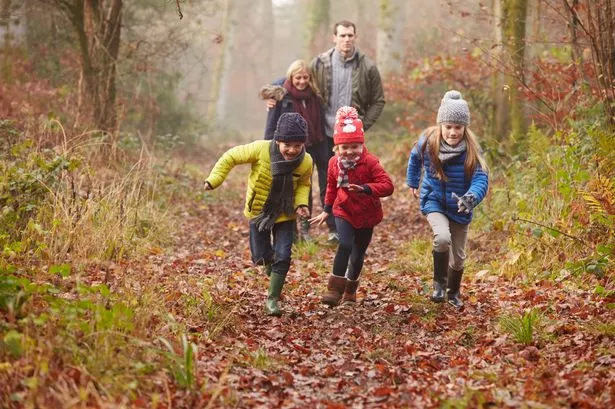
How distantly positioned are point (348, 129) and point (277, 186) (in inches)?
32.7

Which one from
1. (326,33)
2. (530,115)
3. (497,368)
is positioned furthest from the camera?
(326,33)

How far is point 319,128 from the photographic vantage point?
9.79 meters

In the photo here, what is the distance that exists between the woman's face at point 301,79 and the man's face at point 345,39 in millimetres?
702

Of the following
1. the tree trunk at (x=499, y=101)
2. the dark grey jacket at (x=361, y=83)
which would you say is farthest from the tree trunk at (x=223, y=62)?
the dark grey jacket at (x=361, y=83)

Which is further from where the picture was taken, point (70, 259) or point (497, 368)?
point (70, 259)

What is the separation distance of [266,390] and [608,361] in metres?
2.33

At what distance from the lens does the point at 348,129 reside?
701 centimetres

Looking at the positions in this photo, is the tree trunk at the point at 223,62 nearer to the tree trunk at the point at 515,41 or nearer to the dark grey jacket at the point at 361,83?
the tree trunk at the point at 515,41

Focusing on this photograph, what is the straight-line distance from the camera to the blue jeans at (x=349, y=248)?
715 centimetres

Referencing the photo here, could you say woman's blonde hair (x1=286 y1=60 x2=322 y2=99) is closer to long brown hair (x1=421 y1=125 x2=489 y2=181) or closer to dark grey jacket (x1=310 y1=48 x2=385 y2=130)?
dark grey jacket (x1=310 y1=48 x2=385 y2=130)

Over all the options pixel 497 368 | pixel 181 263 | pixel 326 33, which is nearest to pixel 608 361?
pixel 497 368

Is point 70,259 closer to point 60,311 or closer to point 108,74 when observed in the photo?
point 60,311

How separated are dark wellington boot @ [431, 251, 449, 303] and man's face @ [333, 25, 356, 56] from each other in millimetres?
3718

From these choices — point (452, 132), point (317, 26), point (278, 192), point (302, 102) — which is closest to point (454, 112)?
point (452, 132)
